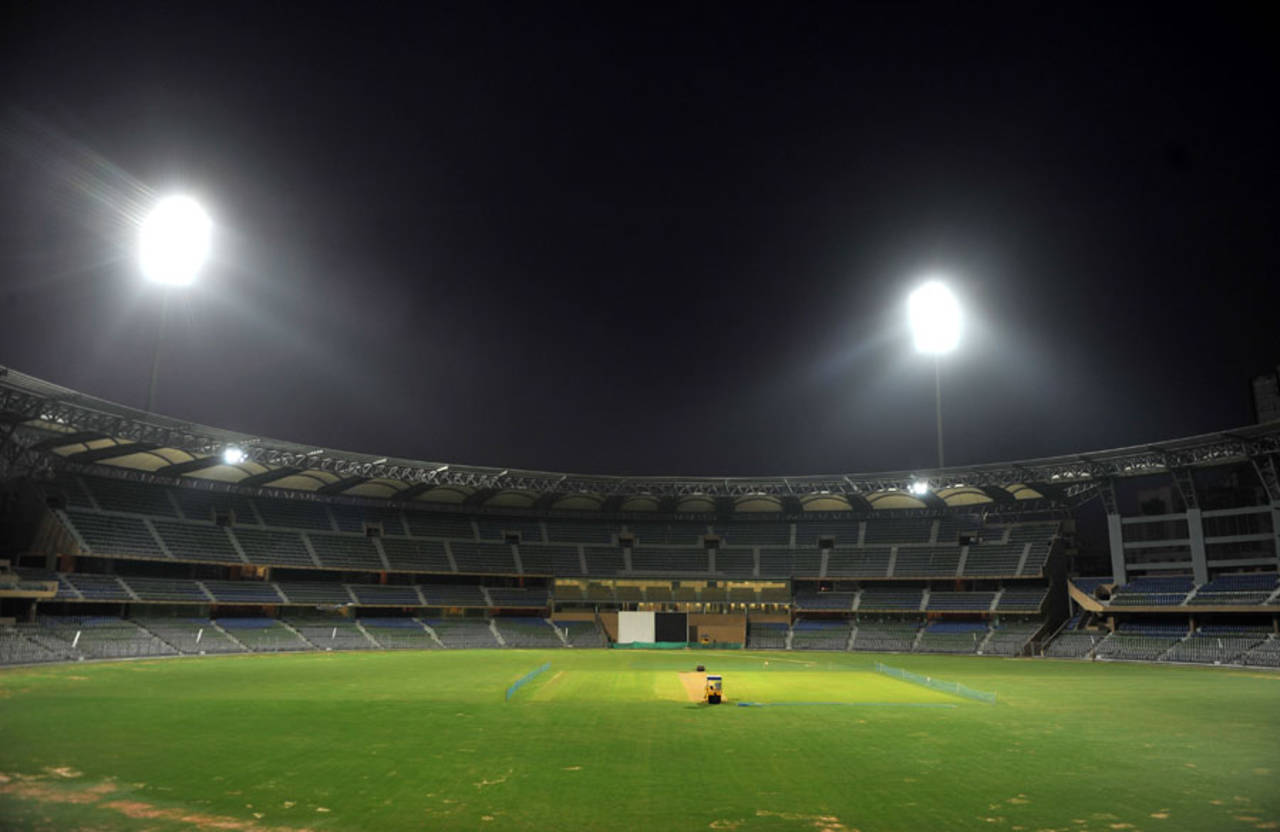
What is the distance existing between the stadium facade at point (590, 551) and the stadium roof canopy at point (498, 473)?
27cm

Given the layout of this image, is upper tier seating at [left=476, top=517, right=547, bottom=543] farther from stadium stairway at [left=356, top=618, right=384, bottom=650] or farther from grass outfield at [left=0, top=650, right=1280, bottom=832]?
grass outfield at [left=0, top=650, right=1280, bottom=832]

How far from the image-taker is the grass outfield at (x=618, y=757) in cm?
1448

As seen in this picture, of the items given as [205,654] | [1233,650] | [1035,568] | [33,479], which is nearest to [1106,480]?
[1035,568]

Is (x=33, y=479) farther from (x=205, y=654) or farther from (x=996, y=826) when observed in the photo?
(x=996, y=826)

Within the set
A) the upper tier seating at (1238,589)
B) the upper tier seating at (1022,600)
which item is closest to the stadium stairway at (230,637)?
the upper tier seating at (1022,600)

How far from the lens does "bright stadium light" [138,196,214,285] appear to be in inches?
1582

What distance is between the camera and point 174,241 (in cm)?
4038

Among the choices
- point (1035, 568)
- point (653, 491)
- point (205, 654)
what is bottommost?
point (205, 654)

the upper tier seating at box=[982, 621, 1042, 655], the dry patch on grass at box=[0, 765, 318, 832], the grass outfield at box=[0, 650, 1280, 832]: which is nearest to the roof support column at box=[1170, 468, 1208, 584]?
the upper tier seating at box=[982, 621, 1042, 655]

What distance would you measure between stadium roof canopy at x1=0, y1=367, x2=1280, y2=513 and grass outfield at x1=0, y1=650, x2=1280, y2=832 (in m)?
19.9

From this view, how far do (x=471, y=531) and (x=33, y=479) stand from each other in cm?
3866

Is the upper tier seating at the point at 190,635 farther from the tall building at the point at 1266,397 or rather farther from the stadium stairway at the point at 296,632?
the tall building at the point at 1266,397

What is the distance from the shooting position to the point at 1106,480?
2707 inches

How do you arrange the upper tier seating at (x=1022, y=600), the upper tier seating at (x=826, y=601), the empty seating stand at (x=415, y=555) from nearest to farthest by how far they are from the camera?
the upper tier seating at (x=1022, y=600), the empty seating stand at (x=415, y=555), the upper tier seating at (x=826, y=601)
